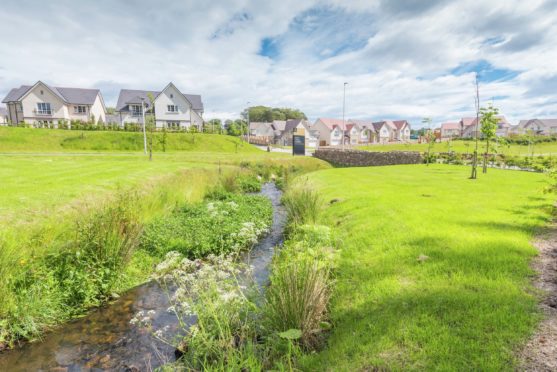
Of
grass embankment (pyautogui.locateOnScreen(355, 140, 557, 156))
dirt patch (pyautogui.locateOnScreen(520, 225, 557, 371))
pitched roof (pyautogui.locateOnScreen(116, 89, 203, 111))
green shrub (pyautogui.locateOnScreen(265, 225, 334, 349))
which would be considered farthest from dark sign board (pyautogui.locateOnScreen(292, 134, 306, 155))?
green shrub (pyautogui.locateOnScreen(265, 225, 334, 349))

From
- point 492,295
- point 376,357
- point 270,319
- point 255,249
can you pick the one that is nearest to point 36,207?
point 255,249

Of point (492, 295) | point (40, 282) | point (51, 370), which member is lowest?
point (51, 370)

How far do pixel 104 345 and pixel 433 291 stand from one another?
18.3 ft

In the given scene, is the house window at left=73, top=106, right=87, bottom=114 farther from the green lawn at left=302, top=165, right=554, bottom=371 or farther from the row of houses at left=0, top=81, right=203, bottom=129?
the green lawn at left=302, top=165, right=554, bottom=371

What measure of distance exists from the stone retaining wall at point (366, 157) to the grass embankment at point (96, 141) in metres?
15.3

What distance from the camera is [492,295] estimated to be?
4.31 m

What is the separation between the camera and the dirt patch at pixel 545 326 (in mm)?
3139

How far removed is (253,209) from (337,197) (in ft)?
12.1

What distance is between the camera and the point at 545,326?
3.66 metres

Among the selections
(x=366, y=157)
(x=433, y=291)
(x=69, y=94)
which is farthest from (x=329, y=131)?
(x=433, y=291)

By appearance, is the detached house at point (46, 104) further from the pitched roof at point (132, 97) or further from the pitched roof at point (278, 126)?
the pitched roof at point (278, 126)

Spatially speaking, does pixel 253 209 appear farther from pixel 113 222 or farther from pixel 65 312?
pixel 65 312

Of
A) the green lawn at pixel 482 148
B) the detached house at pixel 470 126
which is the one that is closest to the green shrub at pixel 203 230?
the green lawn at pixel 482 148

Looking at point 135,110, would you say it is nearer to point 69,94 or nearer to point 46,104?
point 69,94
